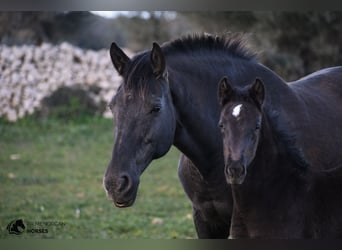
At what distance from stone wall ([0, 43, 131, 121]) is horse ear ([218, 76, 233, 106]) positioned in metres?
4.06

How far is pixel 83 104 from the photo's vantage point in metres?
7.96

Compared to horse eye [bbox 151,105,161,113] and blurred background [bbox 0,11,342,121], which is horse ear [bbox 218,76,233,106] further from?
blurred background [bbox 0,11,342,121]

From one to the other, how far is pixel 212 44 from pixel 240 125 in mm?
715

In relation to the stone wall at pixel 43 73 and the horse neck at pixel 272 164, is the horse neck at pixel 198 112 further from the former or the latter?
the stone wall at pixel 43 73

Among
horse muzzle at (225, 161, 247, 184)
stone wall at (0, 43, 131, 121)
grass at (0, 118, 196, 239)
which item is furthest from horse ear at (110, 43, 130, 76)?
stone wall at (0, 43, 131, 121)

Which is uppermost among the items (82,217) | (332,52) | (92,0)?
(92,0)

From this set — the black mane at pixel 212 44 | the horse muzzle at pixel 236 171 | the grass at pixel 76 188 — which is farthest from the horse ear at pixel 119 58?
the grass at pixel 76 188

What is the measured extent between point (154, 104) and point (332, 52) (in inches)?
125

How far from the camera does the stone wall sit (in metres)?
6.85

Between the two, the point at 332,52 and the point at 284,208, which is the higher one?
the point at 332,52

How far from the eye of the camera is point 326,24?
5672 millimetres

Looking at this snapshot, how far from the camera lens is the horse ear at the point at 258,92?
2.85 m

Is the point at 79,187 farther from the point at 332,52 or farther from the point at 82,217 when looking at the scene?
the point at 332,52

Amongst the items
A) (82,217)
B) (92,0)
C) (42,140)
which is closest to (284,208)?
(92,0)
